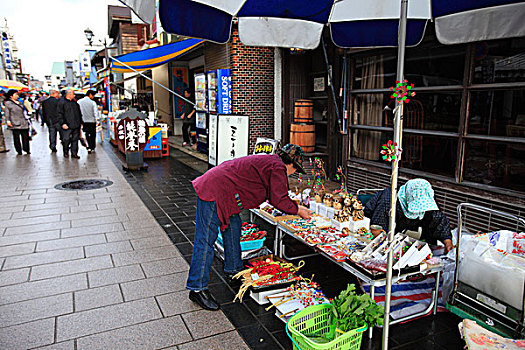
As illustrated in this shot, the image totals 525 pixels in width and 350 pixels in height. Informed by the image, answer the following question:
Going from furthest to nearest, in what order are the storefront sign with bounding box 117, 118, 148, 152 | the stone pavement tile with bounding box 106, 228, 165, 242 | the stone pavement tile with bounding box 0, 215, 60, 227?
the storefront sign with bounding box 117, 118, 148, 152 → the stone pavement tile with bounding box 0, 215, 60, 227 → the stone pavement tile with bounding box 106, 228, 165, 242

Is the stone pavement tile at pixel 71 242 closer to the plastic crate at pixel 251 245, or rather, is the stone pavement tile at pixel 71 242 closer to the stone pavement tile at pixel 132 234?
the stone pavement tile at pixel 132 234

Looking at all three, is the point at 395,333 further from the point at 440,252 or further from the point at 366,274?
the point at 440,252

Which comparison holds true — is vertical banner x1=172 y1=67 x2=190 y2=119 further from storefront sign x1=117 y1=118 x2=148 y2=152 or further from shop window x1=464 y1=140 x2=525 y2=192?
shop window x1=464 y1=140 x2=525 y2=192

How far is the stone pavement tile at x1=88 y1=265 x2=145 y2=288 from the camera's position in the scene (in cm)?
425

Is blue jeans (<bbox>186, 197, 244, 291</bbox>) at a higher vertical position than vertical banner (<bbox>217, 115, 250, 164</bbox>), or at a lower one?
lower

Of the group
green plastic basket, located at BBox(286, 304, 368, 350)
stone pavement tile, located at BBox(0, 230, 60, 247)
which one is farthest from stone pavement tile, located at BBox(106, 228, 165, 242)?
green plastic basket, located at BBox(286, 304, 368, 350)

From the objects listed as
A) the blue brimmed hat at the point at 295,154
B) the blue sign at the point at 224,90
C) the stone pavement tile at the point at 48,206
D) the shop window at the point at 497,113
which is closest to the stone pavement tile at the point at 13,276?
the stone pavement tile at the point at 48,206

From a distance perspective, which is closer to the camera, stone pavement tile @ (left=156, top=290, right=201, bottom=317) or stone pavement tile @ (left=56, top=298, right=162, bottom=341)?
stone pavement tile @ (left=56, top=298, right=162, bottom=341)

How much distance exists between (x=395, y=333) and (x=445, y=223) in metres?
1.37

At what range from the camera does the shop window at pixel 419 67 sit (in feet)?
19.8

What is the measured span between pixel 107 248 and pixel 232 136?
2.99 m

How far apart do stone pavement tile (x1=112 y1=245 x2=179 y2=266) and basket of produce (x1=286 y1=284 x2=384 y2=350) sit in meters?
2.47

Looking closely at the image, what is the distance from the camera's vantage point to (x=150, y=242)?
5480mm

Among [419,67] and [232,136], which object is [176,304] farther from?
[419,67]
